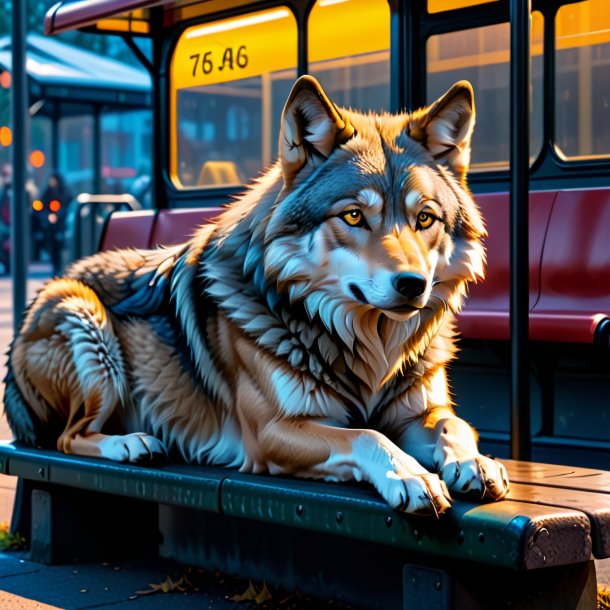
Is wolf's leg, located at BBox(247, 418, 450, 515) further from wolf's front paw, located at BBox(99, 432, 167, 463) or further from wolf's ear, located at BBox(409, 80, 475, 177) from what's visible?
wolf's ear, located at BBox(409, 80, 475, 177)

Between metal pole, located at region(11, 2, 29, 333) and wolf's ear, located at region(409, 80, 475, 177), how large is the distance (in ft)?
15.6

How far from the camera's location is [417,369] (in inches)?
166

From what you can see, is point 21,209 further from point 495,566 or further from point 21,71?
point 495,566

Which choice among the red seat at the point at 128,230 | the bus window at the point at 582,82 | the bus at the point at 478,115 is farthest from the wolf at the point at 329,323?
the red seat at the point at 128,230

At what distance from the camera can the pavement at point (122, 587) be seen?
4.34 meters

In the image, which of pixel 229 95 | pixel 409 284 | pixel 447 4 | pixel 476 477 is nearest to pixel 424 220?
pixel 409 284

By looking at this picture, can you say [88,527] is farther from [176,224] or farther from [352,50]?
[352,50]

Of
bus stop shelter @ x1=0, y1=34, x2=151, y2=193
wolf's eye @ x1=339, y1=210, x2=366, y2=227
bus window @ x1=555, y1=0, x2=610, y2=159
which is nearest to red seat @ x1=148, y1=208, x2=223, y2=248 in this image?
bus window @ x1=555, y1=0, x2=610, y2=159

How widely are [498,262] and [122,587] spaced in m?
3.48

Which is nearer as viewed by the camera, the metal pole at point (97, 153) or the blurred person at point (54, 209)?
the metal pole at point (97, 153)

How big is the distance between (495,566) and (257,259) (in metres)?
1.30

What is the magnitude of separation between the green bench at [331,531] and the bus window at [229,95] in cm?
497

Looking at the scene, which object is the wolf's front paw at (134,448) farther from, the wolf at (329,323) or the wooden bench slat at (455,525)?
the wooden bench slat at (455,525)

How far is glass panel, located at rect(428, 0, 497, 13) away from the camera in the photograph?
7.98 metres
